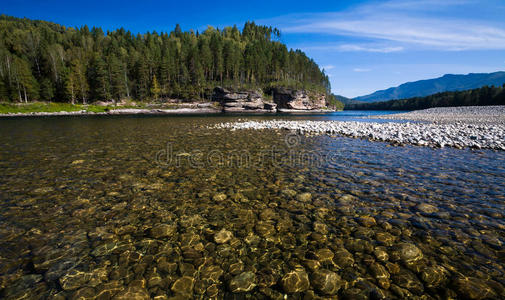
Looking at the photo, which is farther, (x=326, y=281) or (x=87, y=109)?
(x=87, y=109)

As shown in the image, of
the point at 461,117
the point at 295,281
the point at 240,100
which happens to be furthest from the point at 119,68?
the point at 461,117

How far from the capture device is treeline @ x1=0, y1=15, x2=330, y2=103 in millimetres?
68750

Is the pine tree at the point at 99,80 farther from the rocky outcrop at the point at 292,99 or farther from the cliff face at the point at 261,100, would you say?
the rocky outcrop at the point at 292,99

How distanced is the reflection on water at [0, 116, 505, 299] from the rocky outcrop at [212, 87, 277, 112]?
8726 centimetres

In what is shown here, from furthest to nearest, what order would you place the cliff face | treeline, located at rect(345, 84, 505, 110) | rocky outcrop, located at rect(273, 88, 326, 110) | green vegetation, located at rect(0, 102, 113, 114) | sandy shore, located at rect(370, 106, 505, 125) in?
1. rocky outcrop, located at rect(273, 88, 326, 110)
2. treeline, located at rect(345, 84, 505, 110)
3. the cliff face
4. green vegetation, located at rect(0, 102, 113, 114)
5. sandy shore, located at rect(370, 106, 505, 125)

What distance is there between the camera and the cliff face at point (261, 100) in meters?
94.9

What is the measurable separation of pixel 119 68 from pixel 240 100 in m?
50.5

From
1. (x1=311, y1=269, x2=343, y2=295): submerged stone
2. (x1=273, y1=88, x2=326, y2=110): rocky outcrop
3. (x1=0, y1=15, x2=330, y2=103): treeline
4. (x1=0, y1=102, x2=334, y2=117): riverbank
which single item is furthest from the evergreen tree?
(x1=311, y1=269, x2=343, y2=295): submerged stone

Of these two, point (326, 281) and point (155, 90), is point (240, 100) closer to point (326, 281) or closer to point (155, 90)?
point (155, 90)

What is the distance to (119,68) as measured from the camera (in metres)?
82.3

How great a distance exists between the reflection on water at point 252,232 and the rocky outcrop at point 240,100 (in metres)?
87.3

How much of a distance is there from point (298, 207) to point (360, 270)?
247 centimetres

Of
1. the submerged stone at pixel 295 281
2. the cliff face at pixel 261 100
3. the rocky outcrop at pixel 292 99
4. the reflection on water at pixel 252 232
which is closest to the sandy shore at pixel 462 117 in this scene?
the reflection on water at pixel 252 232

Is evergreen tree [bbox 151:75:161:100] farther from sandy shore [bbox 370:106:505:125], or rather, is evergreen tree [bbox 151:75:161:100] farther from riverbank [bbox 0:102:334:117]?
sandy shore [bbox 370:106:505:125]
